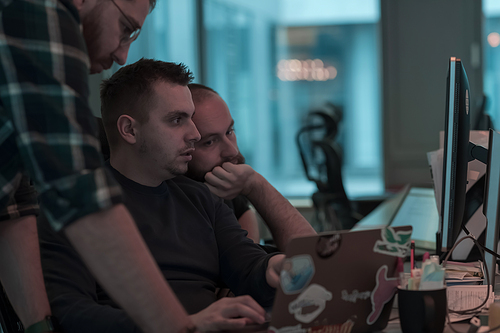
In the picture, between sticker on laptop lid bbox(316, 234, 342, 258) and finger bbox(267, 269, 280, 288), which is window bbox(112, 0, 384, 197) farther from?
sticker on laptop lid bbox(316, 234, 342, 258)

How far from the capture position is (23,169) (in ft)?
2.68

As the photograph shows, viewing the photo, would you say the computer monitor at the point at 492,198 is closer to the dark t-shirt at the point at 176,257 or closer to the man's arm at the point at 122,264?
the dark t-shirt at the point at 176,257

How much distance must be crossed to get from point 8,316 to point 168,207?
Answer: 1.32ft

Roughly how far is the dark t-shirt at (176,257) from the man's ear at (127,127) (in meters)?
0.10

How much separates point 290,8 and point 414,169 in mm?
3229

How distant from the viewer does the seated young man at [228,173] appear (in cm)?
136

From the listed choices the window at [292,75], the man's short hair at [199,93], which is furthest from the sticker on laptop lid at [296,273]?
the window at [292,75]

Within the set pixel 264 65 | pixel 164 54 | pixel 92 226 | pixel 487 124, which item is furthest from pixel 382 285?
pixel 264 65

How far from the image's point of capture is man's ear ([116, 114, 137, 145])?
120 centimetres

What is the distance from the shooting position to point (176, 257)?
110 centimetres

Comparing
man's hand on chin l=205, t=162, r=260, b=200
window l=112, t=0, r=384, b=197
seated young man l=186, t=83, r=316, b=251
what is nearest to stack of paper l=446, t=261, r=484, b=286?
seated young man l=186, t=83, r=316, b=251

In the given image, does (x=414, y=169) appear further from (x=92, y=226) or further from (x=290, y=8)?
(x=92, y=226)

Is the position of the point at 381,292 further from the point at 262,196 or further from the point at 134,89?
the point at 134,89

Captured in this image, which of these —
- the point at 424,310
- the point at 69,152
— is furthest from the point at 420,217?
the point at 69,152
